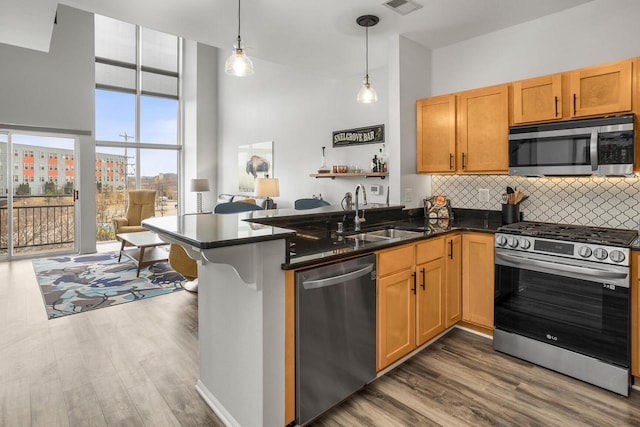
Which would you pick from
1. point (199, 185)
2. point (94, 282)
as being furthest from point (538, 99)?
point (199, 185)

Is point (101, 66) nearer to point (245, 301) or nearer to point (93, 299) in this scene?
point (93, 299)

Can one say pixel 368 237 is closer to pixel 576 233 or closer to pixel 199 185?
pixel 576 233

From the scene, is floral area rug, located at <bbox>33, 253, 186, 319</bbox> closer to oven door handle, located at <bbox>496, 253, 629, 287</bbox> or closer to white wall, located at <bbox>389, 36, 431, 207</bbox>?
white wall, located at <bbox>389, 36, 431, 207</bbox>

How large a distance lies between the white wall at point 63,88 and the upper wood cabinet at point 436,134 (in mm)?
6164

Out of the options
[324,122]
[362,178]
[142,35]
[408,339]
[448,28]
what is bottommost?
[408,339]

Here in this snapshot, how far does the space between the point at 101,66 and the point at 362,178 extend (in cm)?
637

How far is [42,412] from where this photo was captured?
2080 millimetres

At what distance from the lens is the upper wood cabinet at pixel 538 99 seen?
2779 mm

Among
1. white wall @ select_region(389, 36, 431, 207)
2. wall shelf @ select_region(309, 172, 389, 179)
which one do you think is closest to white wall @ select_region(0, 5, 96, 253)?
wall shelf @ select_region(309, 172, 389, 179)

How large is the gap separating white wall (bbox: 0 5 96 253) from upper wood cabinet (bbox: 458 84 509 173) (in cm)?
660

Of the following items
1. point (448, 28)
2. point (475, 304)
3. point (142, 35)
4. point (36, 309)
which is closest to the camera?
point (475, 304)

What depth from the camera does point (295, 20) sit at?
10.5 ft

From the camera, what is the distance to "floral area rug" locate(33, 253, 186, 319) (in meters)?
3.97

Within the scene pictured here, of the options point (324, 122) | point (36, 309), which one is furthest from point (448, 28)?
point (36, 309)
